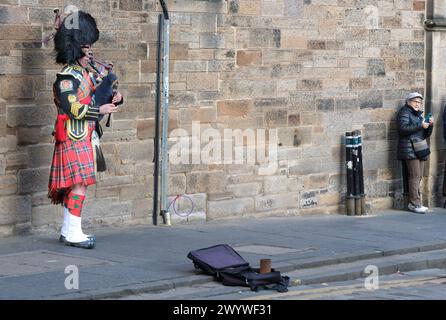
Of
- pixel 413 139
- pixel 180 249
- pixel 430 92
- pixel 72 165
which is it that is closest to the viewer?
pixel 72 165

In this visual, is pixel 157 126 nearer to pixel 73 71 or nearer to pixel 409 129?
pixel 73 71

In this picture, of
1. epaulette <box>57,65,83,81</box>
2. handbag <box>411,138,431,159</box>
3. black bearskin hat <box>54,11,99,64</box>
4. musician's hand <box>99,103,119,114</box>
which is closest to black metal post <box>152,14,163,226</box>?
black bearskin hat <box>54,11,99,64</box>

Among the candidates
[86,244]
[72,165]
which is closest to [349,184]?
[86,244]

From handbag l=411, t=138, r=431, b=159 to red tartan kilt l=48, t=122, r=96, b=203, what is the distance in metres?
6.57

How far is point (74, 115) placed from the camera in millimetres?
11727

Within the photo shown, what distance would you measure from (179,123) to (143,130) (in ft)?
1.90

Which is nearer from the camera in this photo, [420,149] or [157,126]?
[157,126]

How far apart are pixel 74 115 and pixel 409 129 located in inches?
265

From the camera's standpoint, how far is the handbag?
17016 mm

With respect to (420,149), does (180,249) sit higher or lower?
lower

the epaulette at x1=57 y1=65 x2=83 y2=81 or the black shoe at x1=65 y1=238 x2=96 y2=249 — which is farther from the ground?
the epaulette at x1=57 y1=65 x2=83 y2=81

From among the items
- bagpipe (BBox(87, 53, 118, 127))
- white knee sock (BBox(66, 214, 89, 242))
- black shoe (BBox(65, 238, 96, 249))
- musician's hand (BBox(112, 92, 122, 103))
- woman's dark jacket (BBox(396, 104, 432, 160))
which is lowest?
black shoe (BBox(65, 238, 96, 249))

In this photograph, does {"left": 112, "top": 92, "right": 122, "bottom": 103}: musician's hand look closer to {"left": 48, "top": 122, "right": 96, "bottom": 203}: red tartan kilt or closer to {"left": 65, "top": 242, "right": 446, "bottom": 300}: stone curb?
{"left": 48, "top": 122, "right": 96, "bottom": 203}: red tartan kilt

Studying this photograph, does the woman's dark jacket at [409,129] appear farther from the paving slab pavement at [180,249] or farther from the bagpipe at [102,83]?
the bagpipe at [102,83]
